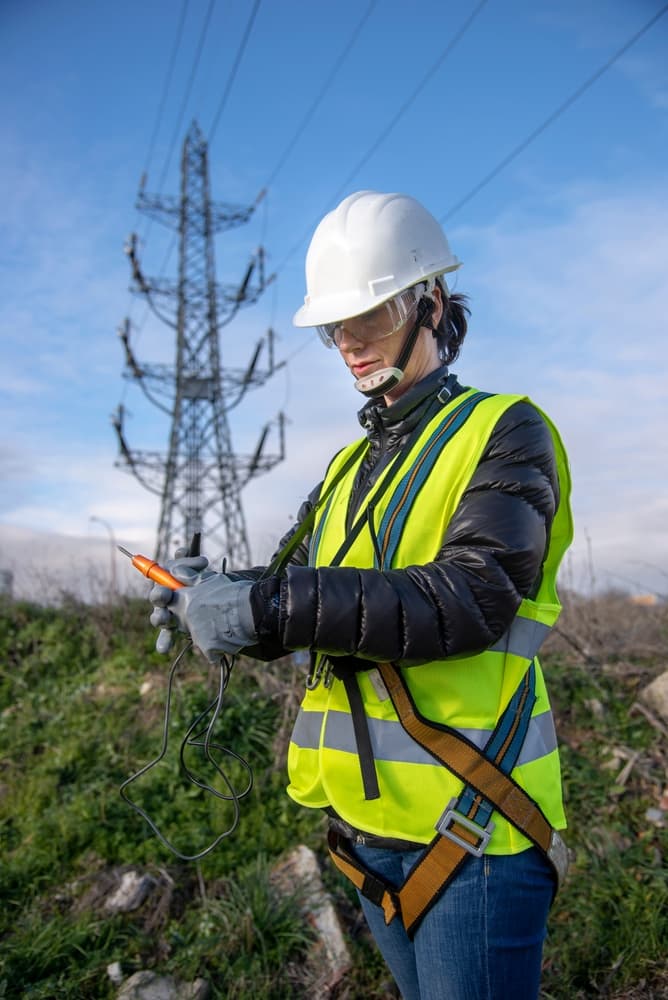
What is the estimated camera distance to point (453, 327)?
2.31 metres

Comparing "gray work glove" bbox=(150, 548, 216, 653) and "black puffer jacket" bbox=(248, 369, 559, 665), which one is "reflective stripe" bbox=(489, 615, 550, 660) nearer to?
"black puffer jacket" bbox=(248, 369, 559, 665)

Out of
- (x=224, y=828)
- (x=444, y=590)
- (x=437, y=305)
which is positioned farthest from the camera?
(x=224, y=828)

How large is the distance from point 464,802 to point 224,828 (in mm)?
3217

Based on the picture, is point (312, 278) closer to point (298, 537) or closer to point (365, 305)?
point (365, 305)

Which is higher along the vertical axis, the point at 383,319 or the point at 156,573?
the point at 383,319

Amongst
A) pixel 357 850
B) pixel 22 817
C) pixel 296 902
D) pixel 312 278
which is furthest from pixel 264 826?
pixel 312 278

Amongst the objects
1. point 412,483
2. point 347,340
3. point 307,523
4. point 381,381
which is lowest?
point 307,523

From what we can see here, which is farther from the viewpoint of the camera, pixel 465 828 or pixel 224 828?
pixel 224 828

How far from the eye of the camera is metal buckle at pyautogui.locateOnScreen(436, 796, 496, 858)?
1695 mm

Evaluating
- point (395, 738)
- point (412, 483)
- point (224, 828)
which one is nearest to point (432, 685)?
point (395, 738)

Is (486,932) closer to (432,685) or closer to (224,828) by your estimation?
(432,685)

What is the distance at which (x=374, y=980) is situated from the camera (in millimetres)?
3498

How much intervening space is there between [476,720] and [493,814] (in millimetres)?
202

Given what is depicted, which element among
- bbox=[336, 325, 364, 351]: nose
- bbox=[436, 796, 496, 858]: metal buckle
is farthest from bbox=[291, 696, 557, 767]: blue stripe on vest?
bbox=[336, 325, 364, 351]: nose
